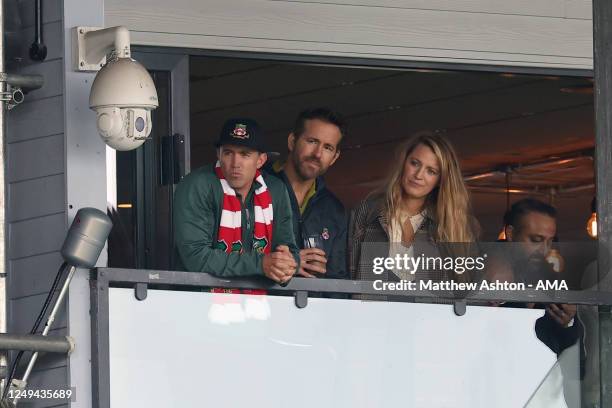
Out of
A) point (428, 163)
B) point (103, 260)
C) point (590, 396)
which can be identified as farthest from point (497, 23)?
point (103, 260)

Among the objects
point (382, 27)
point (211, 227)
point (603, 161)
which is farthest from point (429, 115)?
point (211, 227)

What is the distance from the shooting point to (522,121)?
38.1 feet

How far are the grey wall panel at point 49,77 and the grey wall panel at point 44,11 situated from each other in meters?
0.18

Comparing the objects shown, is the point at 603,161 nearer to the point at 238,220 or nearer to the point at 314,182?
the point at 314,182

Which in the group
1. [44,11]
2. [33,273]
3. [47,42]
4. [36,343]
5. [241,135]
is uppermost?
[44,11]

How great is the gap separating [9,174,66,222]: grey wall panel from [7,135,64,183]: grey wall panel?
0.10 ft

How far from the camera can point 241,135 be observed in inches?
237

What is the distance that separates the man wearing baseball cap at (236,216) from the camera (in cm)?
570

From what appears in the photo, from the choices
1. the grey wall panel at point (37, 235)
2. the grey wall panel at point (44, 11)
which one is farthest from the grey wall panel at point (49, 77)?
the grey wall panel at point (37, 235)

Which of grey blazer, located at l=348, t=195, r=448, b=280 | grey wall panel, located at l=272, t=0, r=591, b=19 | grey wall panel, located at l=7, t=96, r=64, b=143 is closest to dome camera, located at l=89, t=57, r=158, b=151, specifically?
grey wall panel, located at l=7, t=96, r=64, b=143

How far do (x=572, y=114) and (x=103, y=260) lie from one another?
617 cm

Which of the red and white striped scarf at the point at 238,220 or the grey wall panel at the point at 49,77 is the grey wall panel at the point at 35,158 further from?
the red and white striped scarf at the point at 238,220

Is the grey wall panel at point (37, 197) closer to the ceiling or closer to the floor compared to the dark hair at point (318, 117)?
closer to the floor

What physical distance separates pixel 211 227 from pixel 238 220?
0.47 feet
